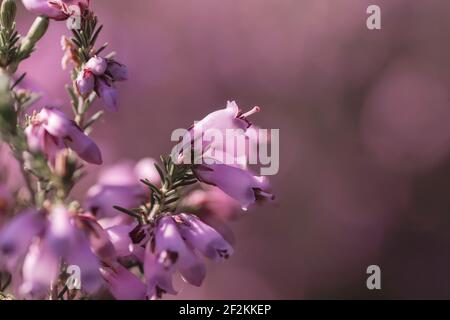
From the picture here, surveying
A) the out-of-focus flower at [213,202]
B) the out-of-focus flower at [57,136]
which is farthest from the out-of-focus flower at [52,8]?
the out-of-focus flower at [213,202]

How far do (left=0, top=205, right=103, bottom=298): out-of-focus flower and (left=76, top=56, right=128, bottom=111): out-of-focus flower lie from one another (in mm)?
340

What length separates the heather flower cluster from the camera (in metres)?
1.42

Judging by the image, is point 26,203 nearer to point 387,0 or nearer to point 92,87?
point 92,87

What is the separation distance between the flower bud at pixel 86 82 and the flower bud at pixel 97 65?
0.7 inches

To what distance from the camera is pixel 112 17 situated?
5289 mm

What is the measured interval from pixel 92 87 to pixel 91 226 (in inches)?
15.0

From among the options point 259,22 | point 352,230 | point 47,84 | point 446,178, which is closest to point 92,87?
point 47,84

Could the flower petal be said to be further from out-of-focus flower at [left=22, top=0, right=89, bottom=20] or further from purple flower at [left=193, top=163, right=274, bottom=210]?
out-of-focus flower at [left=22, top=0, right=89, bottom=20]

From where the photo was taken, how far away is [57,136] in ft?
5.07

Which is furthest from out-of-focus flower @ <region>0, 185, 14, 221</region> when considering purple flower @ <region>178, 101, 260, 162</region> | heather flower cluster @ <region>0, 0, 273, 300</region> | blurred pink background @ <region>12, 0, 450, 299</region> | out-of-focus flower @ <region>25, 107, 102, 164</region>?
blurred pink background @ <region>12, 0, 450, 299</region>

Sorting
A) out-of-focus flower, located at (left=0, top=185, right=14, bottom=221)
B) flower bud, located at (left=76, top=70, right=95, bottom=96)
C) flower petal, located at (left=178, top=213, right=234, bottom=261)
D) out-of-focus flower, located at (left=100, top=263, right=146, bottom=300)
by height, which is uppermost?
flower bud, located at (left=76, top=70, right=95, bottom=96)

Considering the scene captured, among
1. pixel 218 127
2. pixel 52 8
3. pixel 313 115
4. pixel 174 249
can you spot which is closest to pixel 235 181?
pixel 218 127

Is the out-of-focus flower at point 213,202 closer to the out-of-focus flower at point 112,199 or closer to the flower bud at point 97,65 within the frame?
the out-of-focus flower at point 112,199

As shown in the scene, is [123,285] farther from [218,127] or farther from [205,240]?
[218,127]
